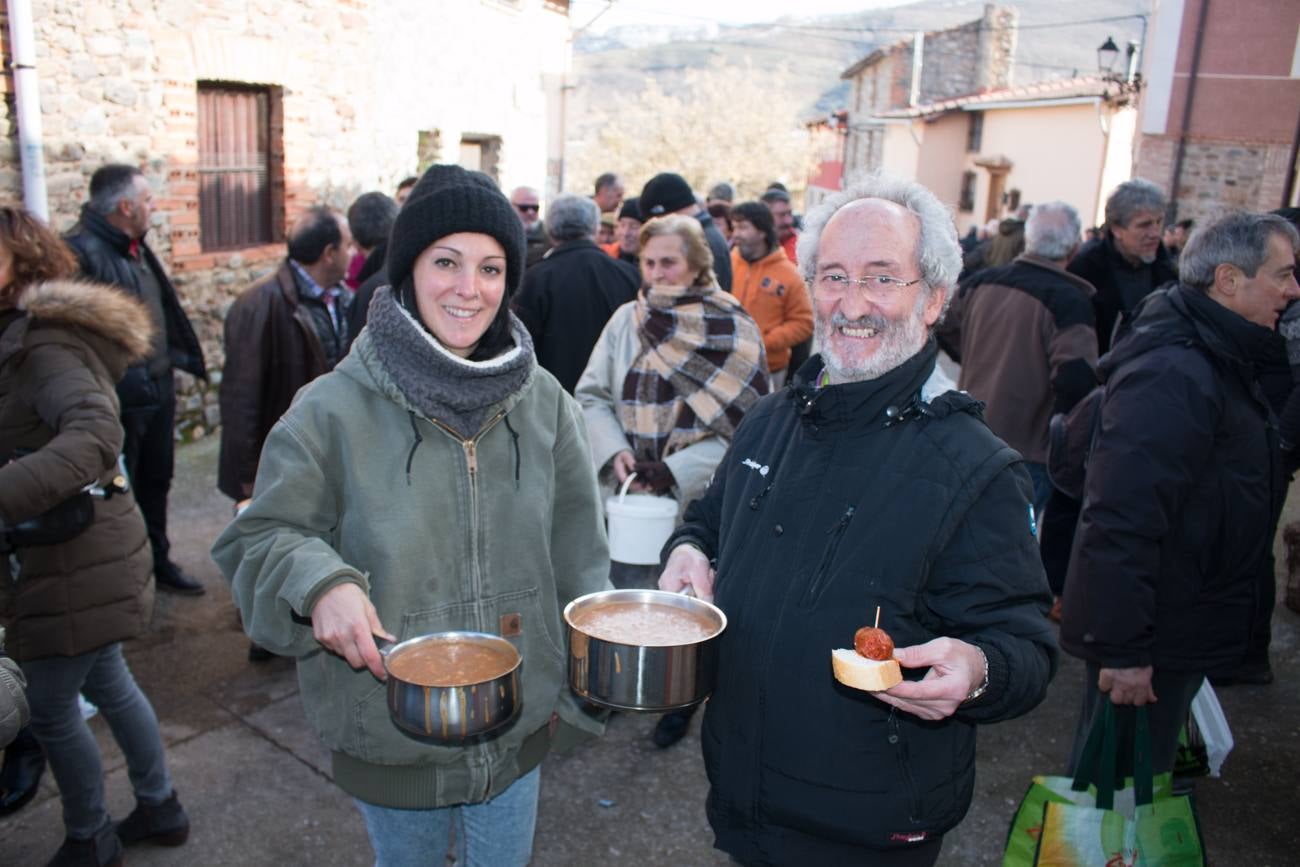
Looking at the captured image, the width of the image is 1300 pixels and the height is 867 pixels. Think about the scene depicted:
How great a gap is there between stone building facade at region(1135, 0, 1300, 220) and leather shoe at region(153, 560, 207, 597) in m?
13.3

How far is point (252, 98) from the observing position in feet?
28.9

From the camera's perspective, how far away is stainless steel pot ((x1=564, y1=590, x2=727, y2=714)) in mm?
1805

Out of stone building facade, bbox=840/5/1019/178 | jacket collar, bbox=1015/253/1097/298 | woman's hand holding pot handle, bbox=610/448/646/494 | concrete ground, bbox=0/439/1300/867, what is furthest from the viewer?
stone building facade, bbox=840/5/1019/178

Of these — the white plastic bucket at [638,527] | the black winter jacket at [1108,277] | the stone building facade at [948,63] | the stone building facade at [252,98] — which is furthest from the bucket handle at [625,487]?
the stone building facade at [948,63]

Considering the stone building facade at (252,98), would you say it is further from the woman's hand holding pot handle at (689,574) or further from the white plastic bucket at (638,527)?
the woman's hand holding pot handle at (689,574)

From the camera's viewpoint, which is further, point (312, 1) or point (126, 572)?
point (312, 1)

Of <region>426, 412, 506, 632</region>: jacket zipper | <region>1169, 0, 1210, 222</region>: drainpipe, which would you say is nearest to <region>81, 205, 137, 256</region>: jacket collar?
<region>426, 412, 506, 632</region>: jacket zipper

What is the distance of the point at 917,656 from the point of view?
1628 mm

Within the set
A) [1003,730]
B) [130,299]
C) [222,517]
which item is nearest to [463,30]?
[222,517]

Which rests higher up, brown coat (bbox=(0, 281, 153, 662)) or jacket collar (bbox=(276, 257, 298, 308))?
jacket collar (bbox=(276, 257, 298, 308))

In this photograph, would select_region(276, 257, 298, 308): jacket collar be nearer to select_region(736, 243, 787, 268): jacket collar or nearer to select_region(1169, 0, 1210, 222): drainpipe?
select_region(736, 243, 787, 268): jacket collar

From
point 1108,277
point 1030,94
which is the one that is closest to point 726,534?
point 1108,277

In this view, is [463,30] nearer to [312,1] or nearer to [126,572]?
[312,1]

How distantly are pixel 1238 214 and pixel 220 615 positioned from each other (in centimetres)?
497
